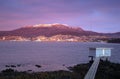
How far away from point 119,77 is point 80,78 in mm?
4750

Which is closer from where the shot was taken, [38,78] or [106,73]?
[38,78]

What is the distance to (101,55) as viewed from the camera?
55.2 m

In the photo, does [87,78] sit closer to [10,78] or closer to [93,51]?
[10,78]

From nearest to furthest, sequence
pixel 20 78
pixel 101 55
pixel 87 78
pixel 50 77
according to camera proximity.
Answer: pixel 87 78, pixel 20 78, pixel 50 77, pixel 101 55

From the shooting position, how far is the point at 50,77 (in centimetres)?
3497

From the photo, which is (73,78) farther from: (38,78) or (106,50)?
(106,50)

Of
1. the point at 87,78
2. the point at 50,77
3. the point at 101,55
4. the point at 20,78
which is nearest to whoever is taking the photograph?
the point at 87,78

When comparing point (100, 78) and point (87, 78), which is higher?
point (87, 78)

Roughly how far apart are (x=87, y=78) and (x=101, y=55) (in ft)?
113

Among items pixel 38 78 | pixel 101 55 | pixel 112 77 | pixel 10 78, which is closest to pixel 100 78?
pixel 112 77

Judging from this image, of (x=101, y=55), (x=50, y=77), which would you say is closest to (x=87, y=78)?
(x=50, y=77)

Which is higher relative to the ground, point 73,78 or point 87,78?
point 87,78

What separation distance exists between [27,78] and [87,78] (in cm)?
1349

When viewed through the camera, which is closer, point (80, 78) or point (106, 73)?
point (80, 78)
